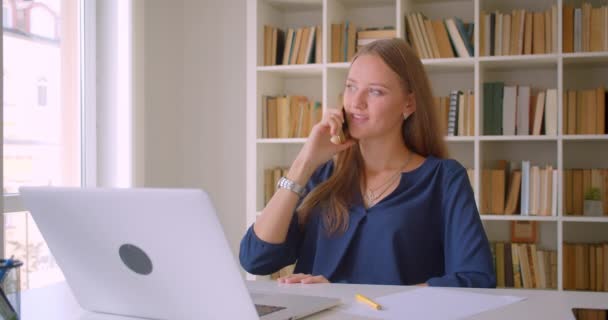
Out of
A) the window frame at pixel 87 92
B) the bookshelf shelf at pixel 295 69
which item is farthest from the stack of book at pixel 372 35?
the window frame at pixel 87 92

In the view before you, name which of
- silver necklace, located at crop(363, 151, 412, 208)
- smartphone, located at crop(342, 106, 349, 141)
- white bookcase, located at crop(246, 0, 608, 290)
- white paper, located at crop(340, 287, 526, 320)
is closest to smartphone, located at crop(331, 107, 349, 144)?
smartphone, located at crop(342, 106, 349, 141)

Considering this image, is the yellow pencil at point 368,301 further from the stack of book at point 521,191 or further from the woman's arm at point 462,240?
the stack of book at point 521,191

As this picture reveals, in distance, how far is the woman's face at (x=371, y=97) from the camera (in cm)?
188

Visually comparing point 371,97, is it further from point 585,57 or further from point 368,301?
point 585,57

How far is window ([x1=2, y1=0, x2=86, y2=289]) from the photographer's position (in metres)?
2.95

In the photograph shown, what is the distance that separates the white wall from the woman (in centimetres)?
222

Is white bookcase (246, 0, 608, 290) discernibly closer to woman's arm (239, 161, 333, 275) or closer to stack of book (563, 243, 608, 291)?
stack of book (563, 243, 608, 291)

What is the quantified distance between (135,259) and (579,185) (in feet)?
9.42

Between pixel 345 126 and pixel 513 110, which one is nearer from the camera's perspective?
pixel 345 126

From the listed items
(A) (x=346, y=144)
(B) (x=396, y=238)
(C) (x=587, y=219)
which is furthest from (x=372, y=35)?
(B) (x=396, y=238)

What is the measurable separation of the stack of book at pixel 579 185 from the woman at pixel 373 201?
1790 millimetres

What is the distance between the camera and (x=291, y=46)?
12.5ft

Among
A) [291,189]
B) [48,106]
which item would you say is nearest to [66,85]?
[48,106]

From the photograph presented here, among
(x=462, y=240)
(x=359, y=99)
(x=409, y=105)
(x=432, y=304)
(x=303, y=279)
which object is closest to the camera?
(x=432, y=304)
